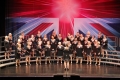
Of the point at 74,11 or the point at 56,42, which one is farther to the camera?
the point at 74,11

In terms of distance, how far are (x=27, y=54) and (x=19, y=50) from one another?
76 cm

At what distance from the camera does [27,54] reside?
14.8 m

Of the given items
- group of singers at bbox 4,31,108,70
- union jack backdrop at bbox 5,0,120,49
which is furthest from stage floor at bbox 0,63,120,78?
union jack backdrop at bbox 5,0,120,49

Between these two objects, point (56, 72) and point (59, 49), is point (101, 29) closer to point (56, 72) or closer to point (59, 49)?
point (59, 49)

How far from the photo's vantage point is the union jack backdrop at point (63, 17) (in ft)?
59.0

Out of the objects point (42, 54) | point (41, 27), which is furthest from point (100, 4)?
point (42, 54)

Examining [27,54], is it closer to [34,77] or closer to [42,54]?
[42,54]

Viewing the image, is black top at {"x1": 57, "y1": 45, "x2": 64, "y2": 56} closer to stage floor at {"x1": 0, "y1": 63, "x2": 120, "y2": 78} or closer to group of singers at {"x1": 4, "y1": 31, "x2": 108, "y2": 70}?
group of singers at {"x1": 4, "y1": 31, "x2": 108, "y2": 70}

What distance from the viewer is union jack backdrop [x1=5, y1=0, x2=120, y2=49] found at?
1798 cm

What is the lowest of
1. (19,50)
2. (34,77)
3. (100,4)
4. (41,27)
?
(34,77)

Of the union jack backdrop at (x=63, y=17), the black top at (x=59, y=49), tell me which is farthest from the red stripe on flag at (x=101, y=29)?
the black top at (x=59, y=49)

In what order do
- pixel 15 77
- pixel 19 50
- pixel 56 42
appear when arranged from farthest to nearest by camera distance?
pixel 56 42, pixel 19 50, pixel 15 77

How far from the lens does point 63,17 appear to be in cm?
1831

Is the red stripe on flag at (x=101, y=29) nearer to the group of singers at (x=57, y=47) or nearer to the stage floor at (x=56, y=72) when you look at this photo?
the group of singers at (x=57, y=47)
